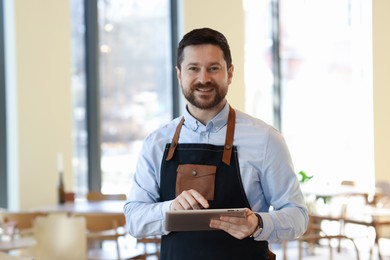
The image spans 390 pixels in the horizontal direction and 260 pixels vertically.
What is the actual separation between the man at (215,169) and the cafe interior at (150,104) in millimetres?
2781

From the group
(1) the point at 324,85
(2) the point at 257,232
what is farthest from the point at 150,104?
(2) the point at 257,232

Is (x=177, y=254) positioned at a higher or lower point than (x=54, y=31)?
lower

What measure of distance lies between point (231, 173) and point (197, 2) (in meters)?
6.83

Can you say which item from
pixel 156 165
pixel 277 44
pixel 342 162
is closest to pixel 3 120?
pixel 277 44

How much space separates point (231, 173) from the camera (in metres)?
2.30

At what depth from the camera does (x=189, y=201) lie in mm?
2139

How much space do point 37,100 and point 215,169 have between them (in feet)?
17.8

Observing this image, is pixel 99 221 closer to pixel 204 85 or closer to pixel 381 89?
pixel 204 85

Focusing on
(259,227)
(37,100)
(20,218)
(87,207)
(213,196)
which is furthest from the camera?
(37,100)

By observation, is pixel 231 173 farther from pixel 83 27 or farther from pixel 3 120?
pixel 83 27

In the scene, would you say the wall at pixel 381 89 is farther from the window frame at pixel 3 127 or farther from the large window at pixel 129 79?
the window frame at pixel 3 127

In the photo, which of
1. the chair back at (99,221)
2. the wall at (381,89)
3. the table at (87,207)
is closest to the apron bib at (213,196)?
the chair back at (99,221)

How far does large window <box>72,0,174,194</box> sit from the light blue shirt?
603 cm

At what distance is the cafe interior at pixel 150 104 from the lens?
727 cm
